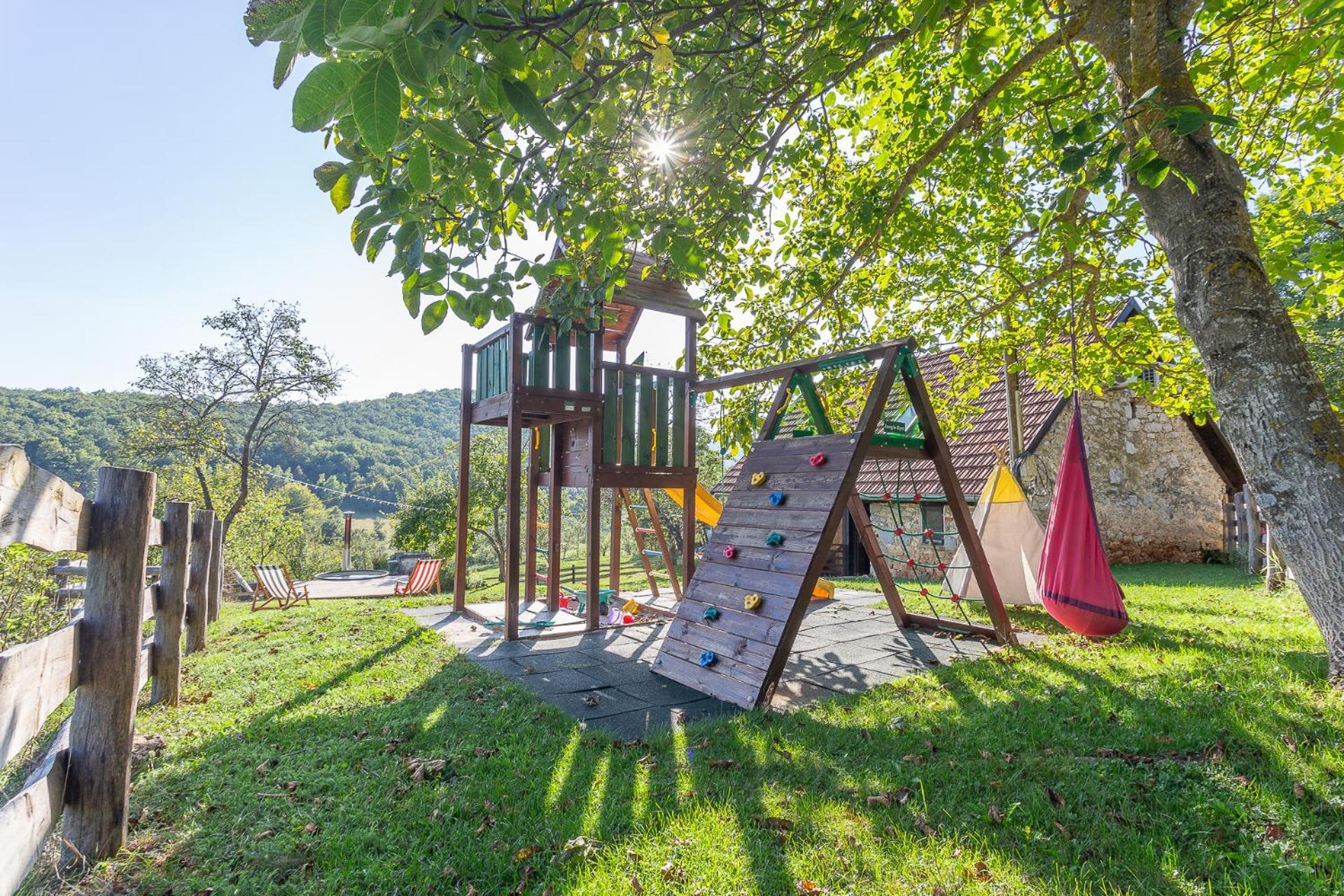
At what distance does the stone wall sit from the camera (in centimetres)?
1134

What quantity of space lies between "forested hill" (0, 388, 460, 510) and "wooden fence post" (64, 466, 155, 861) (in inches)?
710

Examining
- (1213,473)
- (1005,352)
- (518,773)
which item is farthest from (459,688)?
(1213,473)

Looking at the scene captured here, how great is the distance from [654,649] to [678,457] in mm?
2367

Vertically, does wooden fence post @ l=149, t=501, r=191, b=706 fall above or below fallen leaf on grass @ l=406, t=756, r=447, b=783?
above

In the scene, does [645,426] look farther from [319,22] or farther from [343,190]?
[319,22]

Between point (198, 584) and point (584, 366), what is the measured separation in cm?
398

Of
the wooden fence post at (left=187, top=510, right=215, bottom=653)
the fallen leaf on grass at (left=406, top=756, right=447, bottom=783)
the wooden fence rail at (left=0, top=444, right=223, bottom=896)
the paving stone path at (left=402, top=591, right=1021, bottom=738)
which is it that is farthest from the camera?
the wooden fence post at (left=187, top=510, right=215, bottom=653)

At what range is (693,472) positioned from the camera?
718 cm

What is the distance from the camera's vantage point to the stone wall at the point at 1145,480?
11.3 metres

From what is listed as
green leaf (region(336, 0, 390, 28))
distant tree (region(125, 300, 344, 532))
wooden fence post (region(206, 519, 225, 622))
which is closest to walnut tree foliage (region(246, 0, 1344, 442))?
green leaf (region(336, 0, 390, 28))

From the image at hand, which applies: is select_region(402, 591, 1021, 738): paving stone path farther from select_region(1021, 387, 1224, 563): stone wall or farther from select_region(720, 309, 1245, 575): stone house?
select_region(1021, 387, 1224, 563): stone wall

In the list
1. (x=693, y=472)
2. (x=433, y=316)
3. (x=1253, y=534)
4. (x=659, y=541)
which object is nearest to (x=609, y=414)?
(x=693, y=472)

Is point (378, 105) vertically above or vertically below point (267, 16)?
below

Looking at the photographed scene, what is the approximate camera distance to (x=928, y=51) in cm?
514
